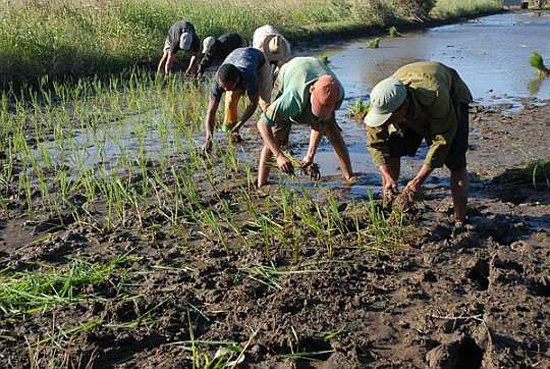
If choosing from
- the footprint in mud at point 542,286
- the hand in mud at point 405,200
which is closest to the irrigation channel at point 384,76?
the hand in mud at point 405,200

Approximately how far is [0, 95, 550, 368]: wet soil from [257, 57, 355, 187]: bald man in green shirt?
606 millimetres

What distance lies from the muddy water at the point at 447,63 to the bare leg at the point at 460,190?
0.98 metres

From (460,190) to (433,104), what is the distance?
71 cm

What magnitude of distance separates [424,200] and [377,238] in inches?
45.2

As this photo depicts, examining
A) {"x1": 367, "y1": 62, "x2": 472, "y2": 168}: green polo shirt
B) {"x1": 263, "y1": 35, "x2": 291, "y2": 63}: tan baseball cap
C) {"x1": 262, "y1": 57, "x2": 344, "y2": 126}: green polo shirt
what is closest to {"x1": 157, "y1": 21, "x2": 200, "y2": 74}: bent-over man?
{"x1": 263, "y1": 35, "x2": 291, "y2": 63}: tan baseball cap

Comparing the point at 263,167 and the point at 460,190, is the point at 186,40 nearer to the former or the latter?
the point at 263,167

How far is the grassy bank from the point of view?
943 centimetres

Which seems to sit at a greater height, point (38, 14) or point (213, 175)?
point (38, 14)

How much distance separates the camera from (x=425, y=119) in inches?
146

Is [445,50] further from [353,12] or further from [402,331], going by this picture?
[402,331]

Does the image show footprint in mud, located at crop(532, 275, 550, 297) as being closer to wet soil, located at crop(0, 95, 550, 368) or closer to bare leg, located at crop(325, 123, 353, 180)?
wet soil, located at crop(0, 95, 550, 368)

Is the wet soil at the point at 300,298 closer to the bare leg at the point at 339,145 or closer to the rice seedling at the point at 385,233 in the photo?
the rice seedling at the point at 385,233

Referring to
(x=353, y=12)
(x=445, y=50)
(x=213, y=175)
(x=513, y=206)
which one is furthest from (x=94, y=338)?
(x=353, y=12)

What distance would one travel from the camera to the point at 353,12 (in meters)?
22.4
